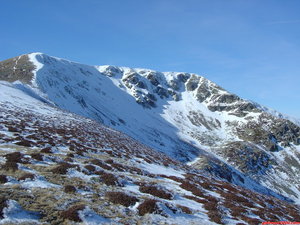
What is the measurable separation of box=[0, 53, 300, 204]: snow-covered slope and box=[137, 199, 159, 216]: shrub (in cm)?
8451

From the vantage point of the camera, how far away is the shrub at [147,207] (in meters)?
11.9

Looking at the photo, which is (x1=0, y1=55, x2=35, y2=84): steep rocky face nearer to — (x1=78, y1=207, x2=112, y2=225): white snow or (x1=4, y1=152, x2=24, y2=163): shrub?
(x1=4, y1=152, x2=24, y2=163): shrub

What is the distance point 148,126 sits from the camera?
488ft

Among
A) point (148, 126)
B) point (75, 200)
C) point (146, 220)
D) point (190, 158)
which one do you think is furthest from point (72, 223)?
point (148, 126)

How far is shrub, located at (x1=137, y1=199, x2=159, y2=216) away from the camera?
39.1 feet

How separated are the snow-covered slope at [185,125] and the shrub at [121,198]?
8309 centimetres

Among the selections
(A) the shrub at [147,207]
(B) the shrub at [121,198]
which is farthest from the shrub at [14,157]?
(A) the shrub at [147,207]

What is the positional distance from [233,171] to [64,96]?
89.7 m

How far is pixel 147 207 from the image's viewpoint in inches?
483

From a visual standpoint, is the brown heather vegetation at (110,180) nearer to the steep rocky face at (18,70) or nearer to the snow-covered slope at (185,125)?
the snow-covered slope at (185,125)

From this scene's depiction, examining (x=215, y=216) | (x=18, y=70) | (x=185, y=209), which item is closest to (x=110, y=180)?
(x=185, y=209)

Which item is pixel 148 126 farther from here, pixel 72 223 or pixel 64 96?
pixel 72 223

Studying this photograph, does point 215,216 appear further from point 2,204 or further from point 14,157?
point 14,157

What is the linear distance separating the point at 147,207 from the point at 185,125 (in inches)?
6410
